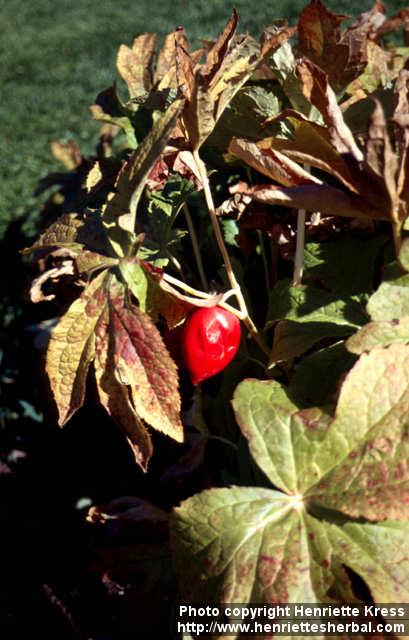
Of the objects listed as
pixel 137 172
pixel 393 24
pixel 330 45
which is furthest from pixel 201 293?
pixel 393 24

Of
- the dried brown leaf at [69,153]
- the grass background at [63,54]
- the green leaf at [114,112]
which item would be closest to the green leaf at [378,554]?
the green leaf at [114,112]

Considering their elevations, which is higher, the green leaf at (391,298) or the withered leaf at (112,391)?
the green leaf at (391,298)

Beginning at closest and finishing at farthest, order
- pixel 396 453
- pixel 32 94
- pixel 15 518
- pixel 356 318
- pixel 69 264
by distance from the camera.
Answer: pixel 396 453, pixel 356 318, pixel 69 264, pixel 15 518, pixel 32 94

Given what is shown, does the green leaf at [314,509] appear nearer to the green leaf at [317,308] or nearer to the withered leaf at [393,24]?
the green leaf at [317,308]

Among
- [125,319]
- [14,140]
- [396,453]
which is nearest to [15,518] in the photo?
[125,319]

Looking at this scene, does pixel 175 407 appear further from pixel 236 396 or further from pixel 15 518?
pixel 15 518
